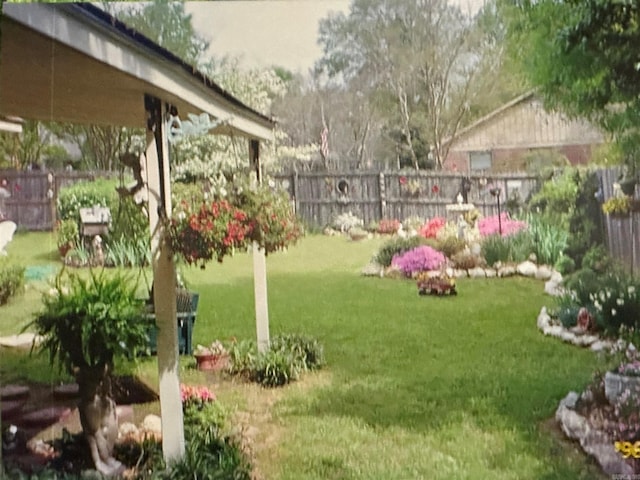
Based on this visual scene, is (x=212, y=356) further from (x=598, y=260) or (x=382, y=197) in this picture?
(x=598, y=260)

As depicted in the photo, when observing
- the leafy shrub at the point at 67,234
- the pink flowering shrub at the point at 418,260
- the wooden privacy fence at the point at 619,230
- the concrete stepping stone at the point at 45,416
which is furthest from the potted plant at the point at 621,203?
the concrete stepping stone at the point at 45,416

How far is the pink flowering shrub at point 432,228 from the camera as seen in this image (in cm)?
227

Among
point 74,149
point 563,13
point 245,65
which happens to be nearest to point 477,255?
point 563,13

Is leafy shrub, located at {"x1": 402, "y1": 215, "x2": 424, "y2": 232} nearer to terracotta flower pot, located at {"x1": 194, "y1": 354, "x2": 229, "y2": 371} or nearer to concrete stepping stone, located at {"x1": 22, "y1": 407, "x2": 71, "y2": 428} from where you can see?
terracotta flower pot, located at {"x1": 194, "y1": 354, "x2": 229, "y2": 371}

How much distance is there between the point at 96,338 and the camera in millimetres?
1986

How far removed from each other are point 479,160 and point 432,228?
0.87ft

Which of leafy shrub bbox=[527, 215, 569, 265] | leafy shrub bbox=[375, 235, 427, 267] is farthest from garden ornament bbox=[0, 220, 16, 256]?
leafy shrub bbox=[527, 215, 569, 265]

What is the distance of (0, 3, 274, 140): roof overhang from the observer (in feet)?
5.87

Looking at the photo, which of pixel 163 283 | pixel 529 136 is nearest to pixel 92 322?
pixel 163 283

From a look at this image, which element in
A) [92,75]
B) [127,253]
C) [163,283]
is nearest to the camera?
[92,75]

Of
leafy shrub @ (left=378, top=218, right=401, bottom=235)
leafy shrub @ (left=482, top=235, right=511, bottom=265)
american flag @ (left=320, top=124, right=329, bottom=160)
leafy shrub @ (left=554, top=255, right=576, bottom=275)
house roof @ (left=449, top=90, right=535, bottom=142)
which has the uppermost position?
house roof @ (left=449, top=90, right=535, bottom=142)

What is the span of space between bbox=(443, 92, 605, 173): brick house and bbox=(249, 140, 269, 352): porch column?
24.3 inches

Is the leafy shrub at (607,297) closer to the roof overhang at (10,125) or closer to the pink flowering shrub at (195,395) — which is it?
the pink flowering shrub at (195,395)

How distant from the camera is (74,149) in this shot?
87.2 inches
